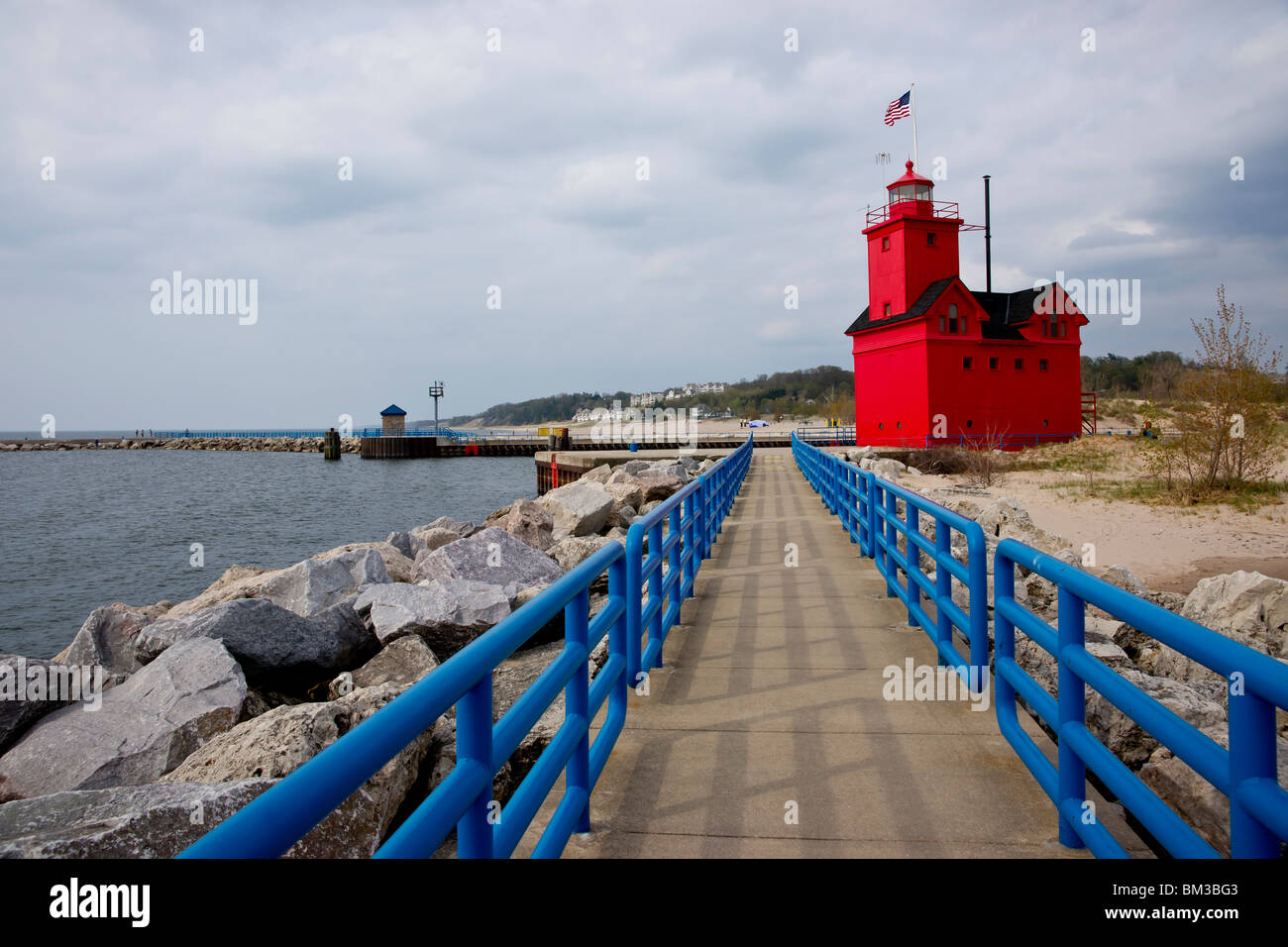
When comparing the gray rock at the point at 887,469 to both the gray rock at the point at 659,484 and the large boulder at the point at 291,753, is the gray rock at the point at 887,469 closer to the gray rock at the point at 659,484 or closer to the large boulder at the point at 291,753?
the gray rock at the point at 659,484

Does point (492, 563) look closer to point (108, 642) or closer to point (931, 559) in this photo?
point (108, 642)

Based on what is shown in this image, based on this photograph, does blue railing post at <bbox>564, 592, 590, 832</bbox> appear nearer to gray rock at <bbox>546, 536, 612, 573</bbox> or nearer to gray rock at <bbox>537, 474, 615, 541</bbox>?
gray rock at <bbox>546, 536, 612, 573</bbox>

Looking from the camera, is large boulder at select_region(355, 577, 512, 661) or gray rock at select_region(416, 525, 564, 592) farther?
gray rock at select_region(416, 525, 564, 592)

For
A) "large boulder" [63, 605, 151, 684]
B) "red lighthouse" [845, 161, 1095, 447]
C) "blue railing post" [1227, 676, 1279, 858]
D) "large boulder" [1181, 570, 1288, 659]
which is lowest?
"large boulder" [63, 605, 151, 684]

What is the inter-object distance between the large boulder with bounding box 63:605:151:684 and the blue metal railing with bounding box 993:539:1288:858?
25.9 ft

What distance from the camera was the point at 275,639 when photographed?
707cm

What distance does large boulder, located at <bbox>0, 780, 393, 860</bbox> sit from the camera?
9.55ft

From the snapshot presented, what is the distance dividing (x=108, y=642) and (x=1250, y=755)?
10.1 m

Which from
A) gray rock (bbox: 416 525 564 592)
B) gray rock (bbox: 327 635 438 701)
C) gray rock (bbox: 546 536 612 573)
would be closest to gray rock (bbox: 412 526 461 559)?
gray rock (bbox: 546 536 612 573)

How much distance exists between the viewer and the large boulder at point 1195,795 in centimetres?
338

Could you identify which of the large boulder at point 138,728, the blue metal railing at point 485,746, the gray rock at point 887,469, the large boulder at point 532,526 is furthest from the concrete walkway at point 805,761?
the gray rock at point 887,469

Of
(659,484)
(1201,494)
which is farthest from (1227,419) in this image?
(659,484)

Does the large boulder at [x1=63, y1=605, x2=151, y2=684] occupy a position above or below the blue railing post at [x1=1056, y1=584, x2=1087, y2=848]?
below
